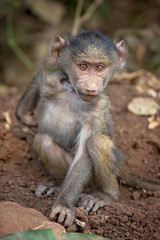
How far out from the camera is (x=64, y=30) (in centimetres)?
1059

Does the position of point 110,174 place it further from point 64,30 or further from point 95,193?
point 64,30

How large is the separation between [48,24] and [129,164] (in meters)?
6.51

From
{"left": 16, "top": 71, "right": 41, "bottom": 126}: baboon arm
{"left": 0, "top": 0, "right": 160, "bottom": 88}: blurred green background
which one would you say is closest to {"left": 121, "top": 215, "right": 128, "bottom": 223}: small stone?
{"left": 16, "top": 71, "right": 41, "bottom": 126}: baboon arm

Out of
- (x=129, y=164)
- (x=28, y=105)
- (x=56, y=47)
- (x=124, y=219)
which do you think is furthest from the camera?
(x=28, y=105)

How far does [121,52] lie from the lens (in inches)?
187

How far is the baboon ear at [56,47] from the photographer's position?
459cm

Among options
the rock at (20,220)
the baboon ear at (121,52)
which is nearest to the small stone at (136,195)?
the rock at (20,220)

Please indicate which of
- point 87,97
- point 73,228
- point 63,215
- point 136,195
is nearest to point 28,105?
point 87,97

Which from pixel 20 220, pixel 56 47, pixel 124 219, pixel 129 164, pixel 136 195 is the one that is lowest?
pixel 20 220

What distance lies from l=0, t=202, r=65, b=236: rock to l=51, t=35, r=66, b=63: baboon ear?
6.30 feet

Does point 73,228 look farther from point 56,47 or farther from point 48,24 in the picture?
point 48,24

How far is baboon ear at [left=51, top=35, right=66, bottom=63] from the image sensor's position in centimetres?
459

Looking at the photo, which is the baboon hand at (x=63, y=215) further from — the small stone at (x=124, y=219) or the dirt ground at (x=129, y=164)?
the small stone at (x=124, y=219)

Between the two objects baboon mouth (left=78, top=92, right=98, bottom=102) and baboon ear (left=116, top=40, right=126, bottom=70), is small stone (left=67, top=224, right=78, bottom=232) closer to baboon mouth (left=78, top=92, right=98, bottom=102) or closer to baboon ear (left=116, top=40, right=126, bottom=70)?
baboon mouth (left=78, top=92, right=98, bottom=102)
